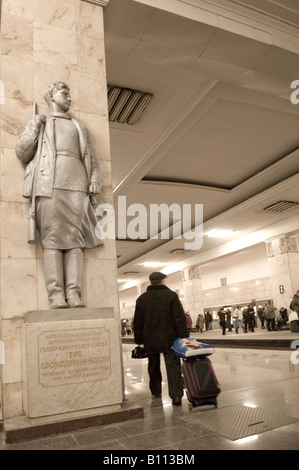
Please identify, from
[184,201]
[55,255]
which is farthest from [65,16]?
[184,201]

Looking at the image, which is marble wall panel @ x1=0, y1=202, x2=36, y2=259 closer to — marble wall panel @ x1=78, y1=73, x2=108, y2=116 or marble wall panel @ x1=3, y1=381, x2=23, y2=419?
marble wall panel @ x1=3, y1=381, x2=23, y2=419

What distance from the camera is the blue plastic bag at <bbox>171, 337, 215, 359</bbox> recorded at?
12.4 feet

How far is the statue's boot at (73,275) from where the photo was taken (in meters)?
3.53

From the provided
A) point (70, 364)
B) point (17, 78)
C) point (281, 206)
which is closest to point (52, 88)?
point (17, 78)

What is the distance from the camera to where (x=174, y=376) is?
405 centimetres

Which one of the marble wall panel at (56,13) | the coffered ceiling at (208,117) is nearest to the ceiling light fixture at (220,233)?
the coffered ceiling at (208,117)

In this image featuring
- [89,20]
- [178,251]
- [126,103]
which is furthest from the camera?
[178,251]

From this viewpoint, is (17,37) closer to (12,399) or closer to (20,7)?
(20,7)

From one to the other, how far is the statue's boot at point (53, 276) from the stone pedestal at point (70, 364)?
0.21 m

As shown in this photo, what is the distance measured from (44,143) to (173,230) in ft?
44.3

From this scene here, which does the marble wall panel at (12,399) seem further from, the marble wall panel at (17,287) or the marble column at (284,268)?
the marble column at (284,268)

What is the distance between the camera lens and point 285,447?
2428mm

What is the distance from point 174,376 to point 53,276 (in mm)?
1685

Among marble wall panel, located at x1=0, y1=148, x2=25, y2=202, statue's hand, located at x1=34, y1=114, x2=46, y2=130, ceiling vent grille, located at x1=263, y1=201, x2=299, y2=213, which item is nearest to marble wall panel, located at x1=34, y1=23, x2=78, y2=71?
statue's hand, located at x1=34, y1=114, x2=46, y2=130
